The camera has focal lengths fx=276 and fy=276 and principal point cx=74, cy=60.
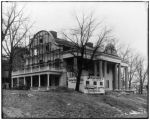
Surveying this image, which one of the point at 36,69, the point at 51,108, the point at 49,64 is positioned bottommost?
the point at 51,108

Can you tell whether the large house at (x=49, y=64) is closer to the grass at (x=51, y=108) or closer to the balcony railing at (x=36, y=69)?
the balcony railing at (x=36, y=69)

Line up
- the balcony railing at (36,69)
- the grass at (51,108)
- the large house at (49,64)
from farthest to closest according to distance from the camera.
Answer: the balcony railing at (36,69)
the large house at (49,64)
the grass at (51,108)

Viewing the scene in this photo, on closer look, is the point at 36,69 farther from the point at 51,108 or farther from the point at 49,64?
the point at 51,108

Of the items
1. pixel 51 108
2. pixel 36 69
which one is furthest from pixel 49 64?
pixel 51 108

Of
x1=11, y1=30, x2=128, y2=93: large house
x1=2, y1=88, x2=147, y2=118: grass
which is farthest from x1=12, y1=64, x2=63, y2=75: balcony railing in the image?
x1=2, y1=88, x2=147, y2=118: grass

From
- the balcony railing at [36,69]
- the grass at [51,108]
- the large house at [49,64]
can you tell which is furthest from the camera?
the balcony railing at [36,69]

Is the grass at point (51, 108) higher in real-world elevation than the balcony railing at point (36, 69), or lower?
lower

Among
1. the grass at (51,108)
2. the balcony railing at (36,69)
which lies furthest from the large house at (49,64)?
the grass at (51,108)

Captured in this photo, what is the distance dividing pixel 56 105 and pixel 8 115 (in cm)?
583

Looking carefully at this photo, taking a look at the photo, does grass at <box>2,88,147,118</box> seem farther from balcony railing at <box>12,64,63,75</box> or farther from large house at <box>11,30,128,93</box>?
balcony railing at <box>12,64,63,75</box>

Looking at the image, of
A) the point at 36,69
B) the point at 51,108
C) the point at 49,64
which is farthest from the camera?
the point at 49,64

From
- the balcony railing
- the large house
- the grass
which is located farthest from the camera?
the balcony railing

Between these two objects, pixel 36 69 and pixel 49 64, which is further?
pixel 49 64

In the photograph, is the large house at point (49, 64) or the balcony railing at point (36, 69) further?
the balcony railing at point (36, 69)
